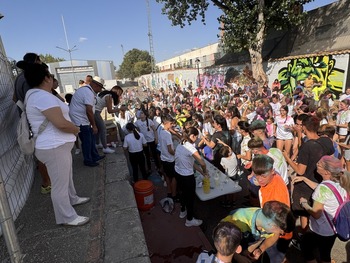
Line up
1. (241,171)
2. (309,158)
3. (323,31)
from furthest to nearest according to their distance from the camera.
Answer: (323,31) → (241,171) → (309,158)

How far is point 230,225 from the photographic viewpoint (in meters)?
2.20

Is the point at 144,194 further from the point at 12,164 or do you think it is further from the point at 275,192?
the point at 275,192

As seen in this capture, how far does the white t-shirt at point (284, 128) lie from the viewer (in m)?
6.10

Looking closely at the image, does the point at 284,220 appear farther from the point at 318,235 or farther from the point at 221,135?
the point at 221,135

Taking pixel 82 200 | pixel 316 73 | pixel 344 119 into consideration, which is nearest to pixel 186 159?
pixel 82 200

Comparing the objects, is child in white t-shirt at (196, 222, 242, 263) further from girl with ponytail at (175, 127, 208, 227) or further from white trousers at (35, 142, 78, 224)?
girl with ponytail at (175, 127, 208, 227)

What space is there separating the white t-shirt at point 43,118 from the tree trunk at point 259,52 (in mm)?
13970

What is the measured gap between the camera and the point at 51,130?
94.2 inches

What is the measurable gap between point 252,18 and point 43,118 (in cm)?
1463

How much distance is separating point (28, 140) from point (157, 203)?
3.41 meters

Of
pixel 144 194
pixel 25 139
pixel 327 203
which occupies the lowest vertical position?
pixel 144 194

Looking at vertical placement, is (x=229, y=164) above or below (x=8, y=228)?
below

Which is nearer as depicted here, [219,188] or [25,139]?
[25,139]

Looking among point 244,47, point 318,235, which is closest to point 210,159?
point 318,235
